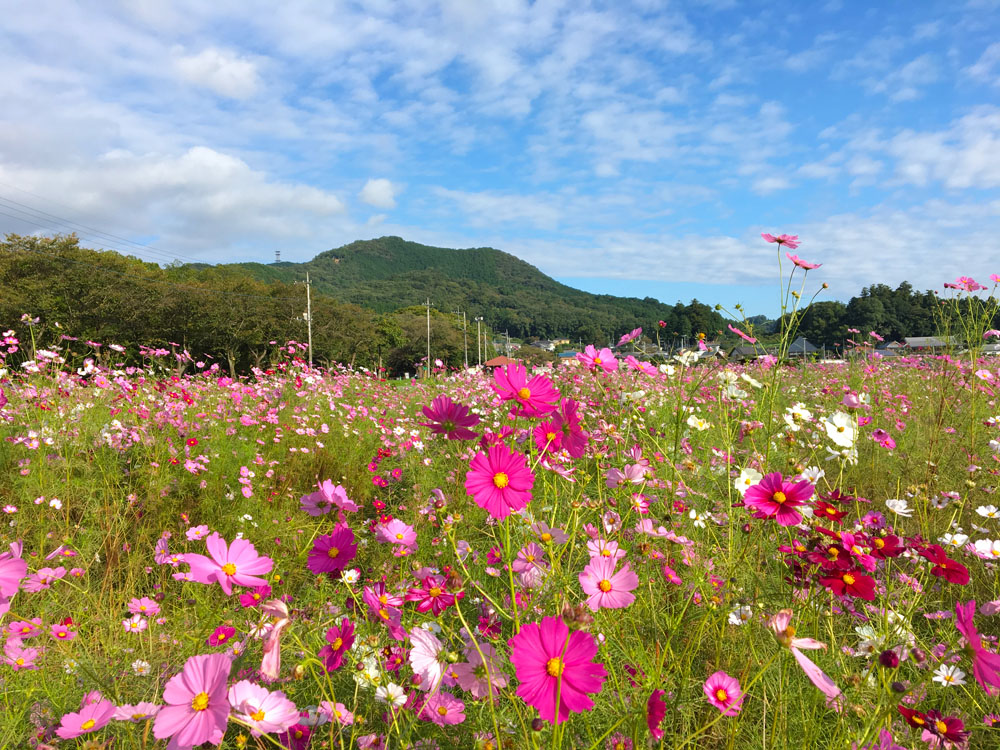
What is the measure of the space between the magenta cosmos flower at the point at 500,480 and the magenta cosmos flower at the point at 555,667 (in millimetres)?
167

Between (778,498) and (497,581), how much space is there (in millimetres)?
966

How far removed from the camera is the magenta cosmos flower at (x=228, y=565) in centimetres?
64

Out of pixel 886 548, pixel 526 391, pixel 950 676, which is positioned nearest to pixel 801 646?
pixel 886 548

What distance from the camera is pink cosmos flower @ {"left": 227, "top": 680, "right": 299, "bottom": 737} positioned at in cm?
67

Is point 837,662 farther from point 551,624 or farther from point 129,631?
point 129,631

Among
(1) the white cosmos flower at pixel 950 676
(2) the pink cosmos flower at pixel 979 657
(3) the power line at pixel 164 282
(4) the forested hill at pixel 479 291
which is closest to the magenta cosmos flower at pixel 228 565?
(2) the pink cosmos flower at pixel 979 657

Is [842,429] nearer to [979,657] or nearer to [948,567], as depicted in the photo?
[948,567]

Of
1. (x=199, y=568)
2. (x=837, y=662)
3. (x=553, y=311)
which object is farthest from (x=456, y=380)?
(x=553, y=311)

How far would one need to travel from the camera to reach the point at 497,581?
63.1 inches

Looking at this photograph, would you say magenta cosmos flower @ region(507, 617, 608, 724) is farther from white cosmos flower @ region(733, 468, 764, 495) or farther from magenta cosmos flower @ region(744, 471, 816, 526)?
white cosmos flower @ region(733, 468, 764, 495)

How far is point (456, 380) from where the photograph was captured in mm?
5527

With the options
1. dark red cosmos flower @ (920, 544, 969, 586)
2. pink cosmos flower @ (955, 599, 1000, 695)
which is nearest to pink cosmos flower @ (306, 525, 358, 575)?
pink cosmos flower @ (955, 599, 1000, 695)

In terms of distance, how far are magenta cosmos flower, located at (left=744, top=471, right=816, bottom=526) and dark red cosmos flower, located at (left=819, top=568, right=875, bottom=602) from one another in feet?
0.31

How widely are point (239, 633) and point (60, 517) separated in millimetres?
1628
